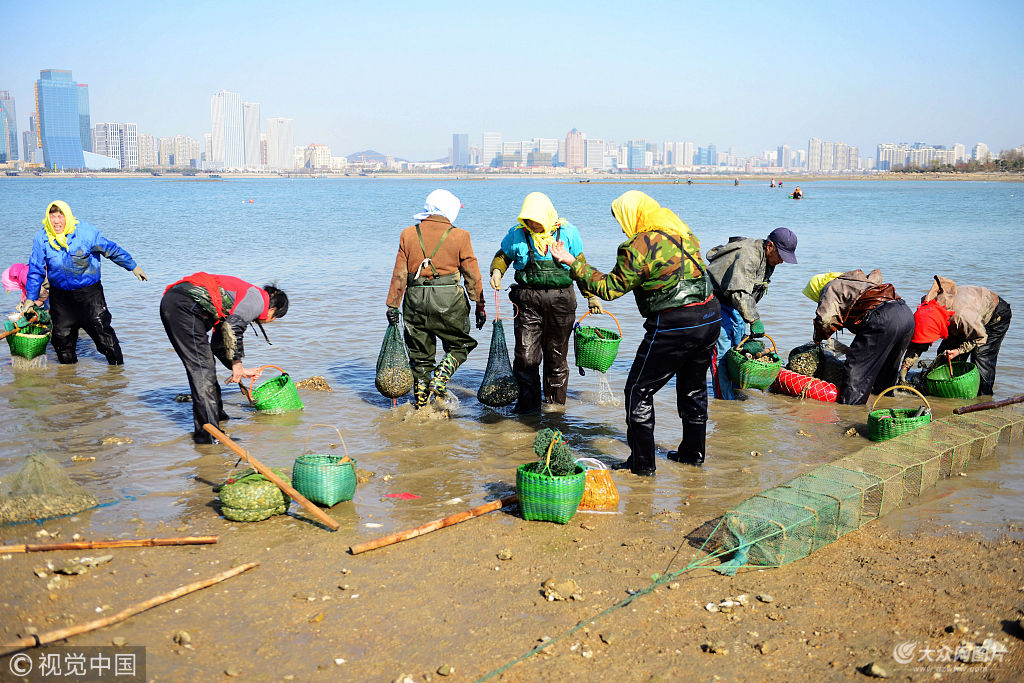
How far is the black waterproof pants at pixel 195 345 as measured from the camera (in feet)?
20.5

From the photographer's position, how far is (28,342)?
31.3 feet

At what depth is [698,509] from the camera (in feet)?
18.2

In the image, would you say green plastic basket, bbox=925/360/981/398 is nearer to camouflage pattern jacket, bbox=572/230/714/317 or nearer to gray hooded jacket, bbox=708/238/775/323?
gray hooded jacket, bbox=708/238/775/323

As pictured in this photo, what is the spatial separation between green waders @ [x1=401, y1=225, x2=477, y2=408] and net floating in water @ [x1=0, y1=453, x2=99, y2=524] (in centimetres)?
309

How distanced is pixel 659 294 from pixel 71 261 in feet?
22.6

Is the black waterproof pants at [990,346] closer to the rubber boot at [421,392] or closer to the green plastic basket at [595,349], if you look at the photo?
the green plastic basket at [595,349]

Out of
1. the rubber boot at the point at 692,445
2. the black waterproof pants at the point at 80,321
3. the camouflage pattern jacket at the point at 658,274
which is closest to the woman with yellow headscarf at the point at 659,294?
the camouflage pattern jacket at the point at 658,274

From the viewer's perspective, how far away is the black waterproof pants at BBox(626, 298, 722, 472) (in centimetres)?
567

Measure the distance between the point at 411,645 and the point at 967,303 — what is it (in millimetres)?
6745

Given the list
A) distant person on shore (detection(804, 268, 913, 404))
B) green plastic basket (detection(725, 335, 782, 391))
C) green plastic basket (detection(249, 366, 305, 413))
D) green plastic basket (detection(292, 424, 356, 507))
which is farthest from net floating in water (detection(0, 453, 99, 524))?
distant person on shore (detection(804, 268, 913, 404))

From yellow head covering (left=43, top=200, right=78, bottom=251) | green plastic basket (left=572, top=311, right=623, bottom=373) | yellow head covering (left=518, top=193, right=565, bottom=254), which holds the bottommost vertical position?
green plastic basket (left=572, top=311, right=623, bottom=373)

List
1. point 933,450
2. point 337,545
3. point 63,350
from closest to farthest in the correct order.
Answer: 1. point 337,545
2. point 933,450
3. point 63,350

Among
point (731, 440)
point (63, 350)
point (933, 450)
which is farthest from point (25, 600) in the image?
point (63, 350)

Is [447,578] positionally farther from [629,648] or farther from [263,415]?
[263,415]
